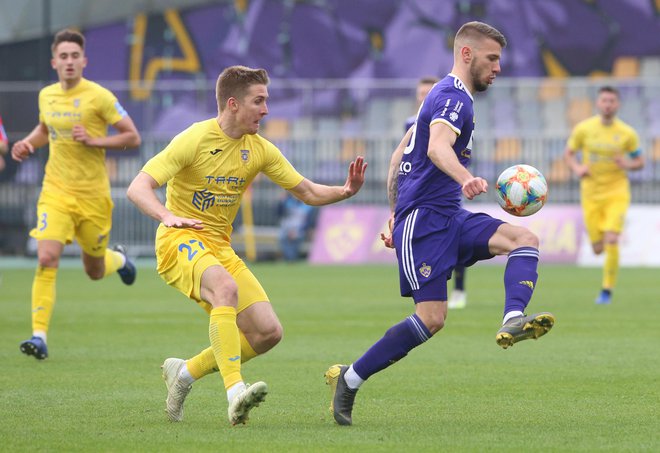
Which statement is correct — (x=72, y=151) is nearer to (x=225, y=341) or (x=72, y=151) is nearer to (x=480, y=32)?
(x=225, y=341)

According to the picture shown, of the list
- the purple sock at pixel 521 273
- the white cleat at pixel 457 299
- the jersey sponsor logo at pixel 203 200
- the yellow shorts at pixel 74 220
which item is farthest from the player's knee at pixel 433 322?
the white cleat at pixel 457 299

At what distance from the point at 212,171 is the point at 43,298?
407 cm

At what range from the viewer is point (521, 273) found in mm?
7781

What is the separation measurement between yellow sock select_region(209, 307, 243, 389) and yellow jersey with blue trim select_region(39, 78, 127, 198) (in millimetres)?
4851

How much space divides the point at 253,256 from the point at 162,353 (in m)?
17.4

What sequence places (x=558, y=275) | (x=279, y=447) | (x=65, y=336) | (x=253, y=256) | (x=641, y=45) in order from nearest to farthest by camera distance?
(x=279, y=447) → (x=65, y=336) → (x=558, y=275) → (x=253, y=256) → (x=641, y=45)

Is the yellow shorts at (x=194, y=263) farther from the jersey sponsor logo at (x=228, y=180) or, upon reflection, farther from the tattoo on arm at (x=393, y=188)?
the tattoo on arm at (x=393, y=188)

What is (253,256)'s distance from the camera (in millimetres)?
29375

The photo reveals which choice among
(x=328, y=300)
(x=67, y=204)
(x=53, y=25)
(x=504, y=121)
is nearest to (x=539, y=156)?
(x=504, y=121)

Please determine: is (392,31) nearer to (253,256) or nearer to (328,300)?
(253,256)

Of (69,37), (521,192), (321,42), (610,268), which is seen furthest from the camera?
(321,42)

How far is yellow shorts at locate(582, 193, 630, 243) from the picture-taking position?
1826 cm

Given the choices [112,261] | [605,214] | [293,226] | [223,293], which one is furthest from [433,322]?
[293,226]

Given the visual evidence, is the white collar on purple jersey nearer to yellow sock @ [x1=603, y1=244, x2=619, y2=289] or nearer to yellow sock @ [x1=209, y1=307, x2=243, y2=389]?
yellow sock @ [x1=209, y1=307, x2=243, y2=389]
